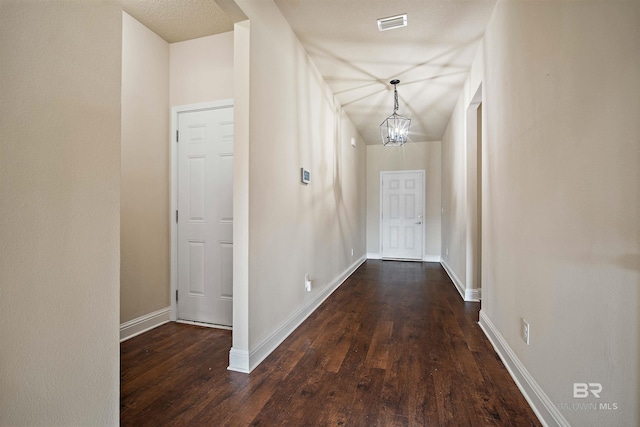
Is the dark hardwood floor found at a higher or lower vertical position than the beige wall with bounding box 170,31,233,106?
lower

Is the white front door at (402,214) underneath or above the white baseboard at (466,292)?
above

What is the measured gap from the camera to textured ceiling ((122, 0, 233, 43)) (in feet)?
7.81

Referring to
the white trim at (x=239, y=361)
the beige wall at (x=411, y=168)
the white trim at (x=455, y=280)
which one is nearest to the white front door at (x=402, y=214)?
the beige wall at (x=411, y=168)

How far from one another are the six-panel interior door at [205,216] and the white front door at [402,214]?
4818mm

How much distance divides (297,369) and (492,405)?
1184 mm

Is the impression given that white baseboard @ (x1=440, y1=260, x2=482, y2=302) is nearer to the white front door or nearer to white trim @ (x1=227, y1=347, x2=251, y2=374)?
the white front door

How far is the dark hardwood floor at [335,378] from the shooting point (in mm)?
1589

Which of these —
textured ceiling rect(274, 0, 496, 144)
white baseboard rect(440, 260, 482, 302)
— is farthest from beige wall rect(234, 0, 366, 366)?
white baseboard rect(440, 260, 482, 302)

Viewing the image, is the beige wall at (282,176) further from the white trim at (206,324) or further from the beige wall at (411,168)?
the beige wall at (411,168)

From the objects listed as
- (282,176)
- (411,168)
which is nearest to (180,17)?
(282,176)

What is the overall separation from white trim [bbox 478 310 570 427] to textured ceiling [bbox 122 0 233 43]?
313cm

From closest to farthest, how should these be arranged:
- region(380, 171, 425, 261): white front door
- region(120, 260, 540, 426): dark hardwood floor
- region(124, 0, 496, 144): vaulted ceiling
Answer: region(120, 260, 540, 426): dark hardwood floor
region(124, 0, 496, 144): vaulted ceiling
region(380, 171, 425, 261): white front door

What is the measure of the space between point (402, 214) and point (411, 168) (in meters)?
1.06

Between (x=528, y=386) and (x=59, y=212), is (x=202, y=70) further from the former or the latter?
(x=528, y=386)
